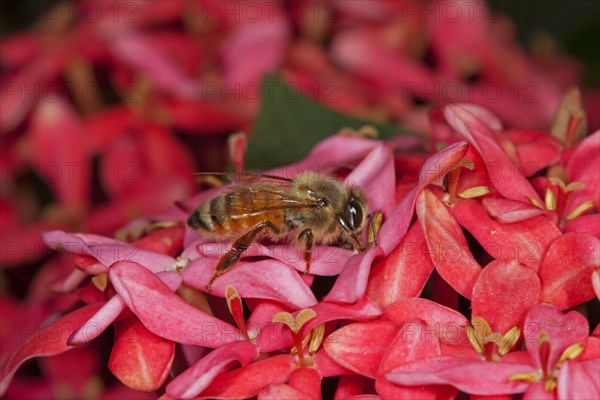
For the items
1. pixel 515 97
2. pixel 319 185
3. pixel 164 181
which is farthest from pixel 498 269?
pixel 515 97

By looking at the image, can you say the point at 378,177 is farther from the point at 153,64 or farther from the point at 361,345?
the point at 153,64

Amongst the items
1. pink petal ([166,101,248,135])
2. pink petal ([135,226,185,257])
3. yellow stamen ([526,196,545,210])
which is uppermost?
yellow stamen ([526,196,545,210])

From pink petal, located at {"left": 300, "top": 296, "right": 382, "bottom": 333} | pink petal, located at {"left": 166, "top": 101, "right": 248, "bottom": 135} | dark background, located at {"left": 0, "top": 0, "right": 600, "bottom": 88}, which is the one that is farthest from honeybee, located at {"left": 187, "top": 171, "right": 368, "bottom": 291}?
dark background, located at {"left": 0, "top": 0, "right": 600, "bottom": 88}

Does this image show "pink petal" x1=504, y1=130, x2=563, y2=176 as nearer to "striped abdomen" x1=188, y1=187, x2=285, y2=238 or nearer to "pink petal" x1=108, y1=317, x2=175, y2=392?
"striped abdomen" x1=188, y1=187, x2=285, y2=238

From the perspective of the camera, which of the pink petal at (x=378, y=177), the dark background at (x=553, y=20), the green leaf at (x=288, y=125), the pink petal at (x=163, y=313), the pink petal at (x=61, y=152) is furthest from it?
the dark background at (x=553, y=20)

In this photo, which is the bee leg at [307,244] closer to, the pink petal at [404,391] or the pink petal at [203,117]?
the pink petal at [404,391]

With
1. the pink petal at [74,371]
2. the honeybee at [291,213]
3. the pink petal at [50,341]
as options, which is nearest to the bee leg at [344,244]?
the honeybee at [291,213]

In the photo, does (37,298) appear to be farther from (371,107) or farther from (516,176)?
(516,176)
